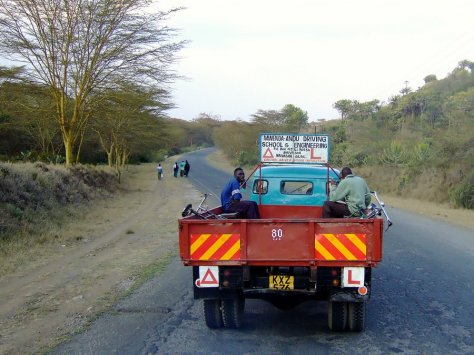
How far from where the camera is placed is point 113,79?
2339 centimetres

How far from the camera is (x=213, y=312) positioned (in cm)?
632

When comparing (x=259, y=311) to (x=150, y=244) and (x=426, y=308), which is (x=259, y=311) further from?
(x=150, y=244)

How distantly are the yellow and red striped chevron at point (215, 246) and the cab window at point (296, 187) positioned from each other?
3.37 metres

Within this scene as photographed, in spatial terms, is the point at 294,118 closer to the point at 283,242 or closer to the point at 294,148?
the point at 294,148

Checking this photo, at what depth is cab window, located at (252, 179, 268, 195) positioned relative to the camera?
905 centimetres

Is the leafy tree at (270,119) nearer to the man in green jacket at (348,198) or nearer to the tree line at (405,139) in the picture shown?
the tree line at (405,139)

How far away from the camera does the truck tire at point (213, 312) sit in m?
6.31

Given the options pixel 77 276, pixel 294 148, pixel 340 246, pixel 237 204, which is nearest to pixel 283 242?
pixel 340 246

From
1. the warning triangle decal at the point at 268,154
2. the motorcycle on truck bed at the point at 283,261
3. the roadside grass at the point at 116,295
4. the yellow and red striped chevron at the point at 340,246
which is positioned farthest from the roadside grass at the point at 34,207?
the yellow and red striped chevron at the point at 340,246

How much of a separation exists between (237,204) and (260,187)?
1555 millimetres

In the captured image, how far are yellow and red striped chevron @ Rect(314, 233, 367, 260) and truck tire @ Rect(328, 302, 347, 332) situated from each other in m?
0.67

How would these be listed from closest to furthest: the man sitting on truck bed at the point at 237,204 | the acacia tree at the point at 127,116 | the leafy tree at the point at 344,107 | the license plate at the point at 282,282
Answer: the license plate at the point at 282,282 < the man sitting on truck bed at the point at 237,204 < the acacia tree at the point at 127,116 < the leafy tree at the point at 344,107

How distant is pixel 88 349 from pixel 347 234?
2.84 meters

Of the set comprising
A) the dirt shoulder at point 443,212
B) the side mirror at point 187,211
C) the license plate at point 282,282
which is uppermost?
the side mirror at point 187,211
